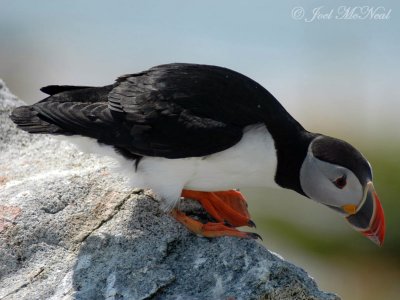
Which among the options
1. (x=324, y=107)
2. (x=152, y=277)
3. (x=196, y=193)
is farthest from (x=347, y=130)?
(x=152, y=277)

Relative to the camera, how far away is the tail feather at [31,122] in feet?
20.2

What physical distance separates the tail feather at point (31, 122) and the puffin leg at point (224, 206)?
113cm

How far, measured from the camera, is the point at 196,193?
650 cm

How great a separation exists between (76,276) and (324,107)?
13.8 metres

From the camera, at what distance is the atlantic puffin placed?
235 inches

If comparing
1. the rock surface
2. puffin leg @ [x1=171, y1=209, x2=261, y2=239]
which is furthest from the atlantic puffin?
the rock surface

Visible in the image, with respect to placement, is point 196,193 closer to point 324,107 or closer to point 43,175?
point 43,175

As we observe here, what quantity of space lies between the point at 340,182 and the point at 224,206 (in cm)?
92

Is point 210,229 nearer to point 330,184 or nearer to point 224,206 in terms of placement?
point 224,206

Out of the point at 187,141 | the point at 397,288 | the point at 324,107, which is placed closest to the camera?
the point at 187,141

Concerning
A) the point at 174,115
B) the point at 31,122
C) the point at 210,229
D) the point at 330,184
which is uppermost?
the point at 174,115

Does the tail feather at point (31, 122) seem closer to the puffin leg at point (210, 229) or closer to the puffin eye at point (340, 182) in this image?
the puffin leg at point (210, 229)

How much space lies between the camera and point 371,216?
6.04 meters

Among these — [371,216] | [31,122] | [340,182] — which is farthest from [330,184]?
[31,122]
